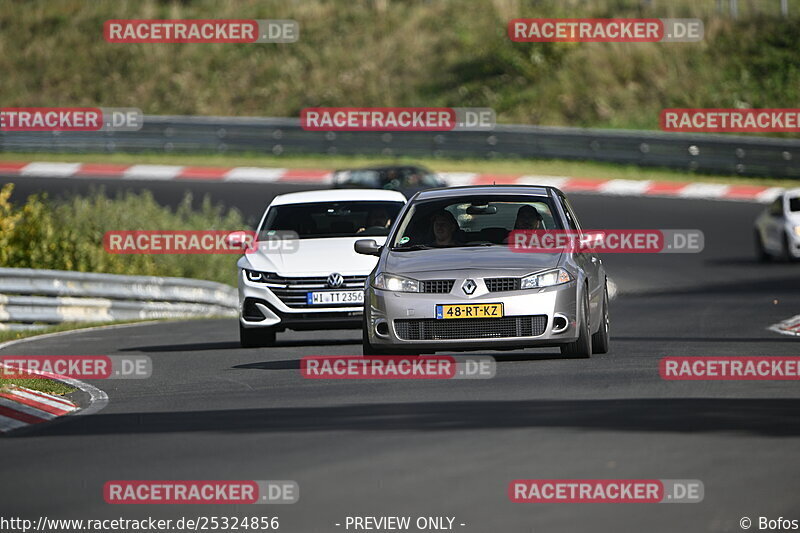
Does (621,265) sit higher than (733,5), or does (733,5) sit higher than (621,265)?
(733,5)

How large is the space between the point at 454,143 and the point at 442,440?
32.5 m

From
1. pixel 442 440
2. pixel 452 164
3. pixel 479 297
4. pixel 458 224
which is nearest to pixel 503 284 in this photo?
pixel 479 297

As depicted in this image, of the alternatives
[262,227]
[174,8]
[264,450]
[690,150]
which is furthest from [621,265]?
[174,8]

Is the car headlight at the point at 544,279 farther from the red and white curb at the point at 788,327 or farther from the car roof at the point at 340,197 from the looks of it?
the car roof at the point at 340,197

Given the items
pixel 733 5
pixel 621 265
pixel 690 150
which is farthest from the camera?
pixel 733 5

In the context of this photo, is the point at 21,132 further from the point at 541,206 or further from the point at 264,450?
the point at 264,450

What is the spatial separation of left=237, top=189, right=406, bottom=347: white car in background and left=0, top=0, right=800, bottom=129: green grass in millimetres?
28163

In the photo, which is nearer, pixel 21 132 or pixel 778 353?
pixel 778 353

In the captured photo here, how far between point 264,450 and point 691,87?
125ft

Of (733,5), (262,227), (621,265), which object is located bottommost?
(621,265)

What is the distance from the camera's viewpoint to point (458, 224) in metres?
14.2

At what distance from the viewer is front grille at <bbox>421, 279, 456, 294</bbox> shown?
42.5 ft

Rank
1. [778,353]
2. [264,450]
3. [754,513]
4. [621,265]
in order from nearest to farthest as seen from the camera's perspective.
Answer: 1. [754,513]
2. [264,450]
3. [778,353]
4. [621,265]

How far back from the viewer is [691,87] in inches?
1793
